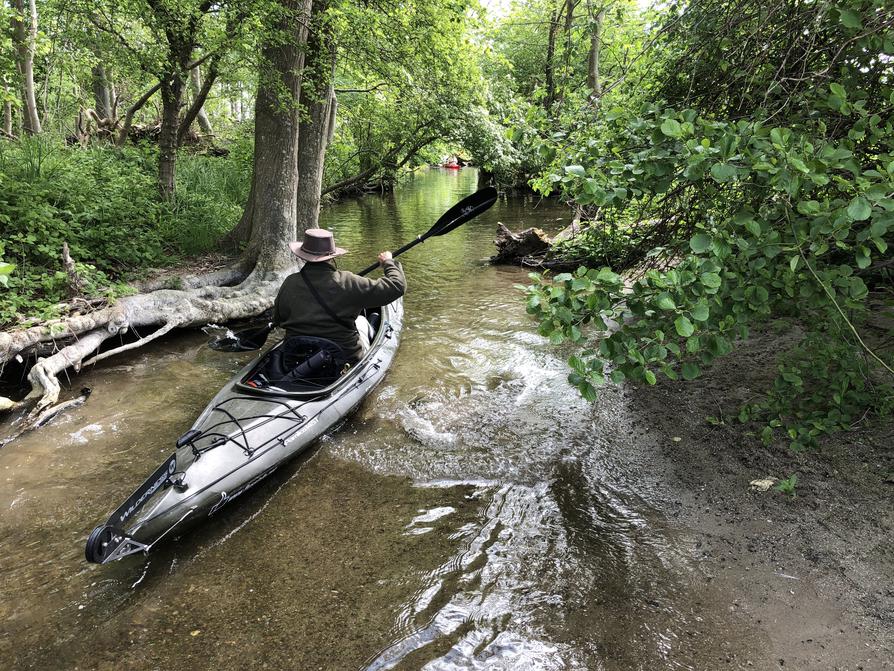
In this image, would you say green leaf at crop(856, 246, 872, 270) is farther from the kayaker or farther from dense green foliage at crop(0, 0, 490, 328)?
dense green foliage at crop(0, 0, 490, 328)

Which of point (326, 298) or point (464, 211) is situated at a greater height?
point (464, 211)

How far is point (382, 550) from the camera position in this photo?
3.03 m

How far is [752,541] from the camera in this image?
113 inches

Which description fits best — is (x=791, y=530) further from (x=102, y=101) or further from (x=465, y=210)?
(x=102, y=101)

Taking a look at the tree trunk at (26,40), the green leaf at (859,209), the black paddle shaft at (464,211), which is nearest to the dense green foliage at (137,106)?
the tree trunk at (26,40)

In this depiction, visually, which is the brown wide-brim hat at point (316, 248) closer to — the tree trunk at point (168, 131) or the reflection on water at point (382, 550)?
the reflection on water at point (382, 550)

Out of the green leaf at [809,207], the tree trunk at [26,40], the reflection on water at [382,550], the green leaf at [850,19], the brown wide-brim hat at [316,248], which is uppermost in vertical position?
the tree trunk at [26,40]

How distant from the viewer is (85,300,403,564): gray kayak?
2.82 meters

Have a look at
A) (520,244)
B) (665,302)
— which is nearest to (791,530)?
(665,302)

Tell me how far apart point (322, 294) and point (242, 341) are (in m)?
1.41

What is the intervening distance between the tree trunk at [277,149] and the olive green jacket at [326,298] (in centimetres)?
324

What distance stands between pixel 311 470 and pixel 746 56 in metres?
4.14

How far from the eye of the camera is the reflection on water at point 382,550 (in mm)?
2404

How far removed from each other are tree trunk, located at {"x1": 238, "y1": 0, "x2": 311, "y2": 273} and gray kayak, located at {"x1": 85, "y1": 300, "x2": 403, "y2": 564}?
11.6ft
